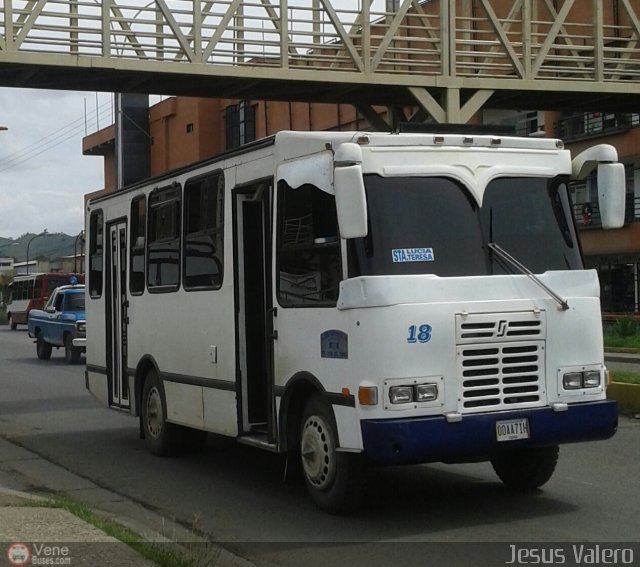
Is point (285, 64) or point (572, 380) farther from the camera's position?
point (285, 64)

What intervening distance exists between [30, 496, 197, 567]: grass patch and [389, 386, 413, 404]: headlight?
68.7 inches

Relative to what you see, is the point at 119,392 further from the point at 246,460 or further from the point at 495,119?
the point at 495,119

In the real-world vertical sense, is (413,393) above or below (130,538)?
above

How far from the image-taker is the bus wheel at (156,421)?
11766 mm

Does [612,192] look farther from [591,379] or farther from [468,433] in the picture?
[468,433]

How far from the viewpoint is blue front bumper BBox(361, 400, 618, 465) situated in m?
7.80

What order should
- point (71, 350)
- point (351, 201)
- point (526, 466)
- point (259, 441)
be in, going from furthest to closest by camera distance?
point (71, 350) → point (259, 441) → point (526, 466) → point (351, 201)

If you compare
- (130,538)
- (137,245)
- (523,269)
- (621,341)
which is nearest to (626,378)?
(137,245)

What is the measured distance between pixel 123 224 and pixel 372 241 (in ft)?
18.5

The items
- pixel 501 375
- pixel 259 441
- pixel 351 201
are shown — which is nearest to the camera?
pixel 351 201

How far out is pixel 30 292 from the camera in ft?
171

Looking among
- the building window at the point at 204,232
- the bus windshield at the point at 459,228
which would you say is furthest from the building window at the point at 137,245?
the bus windshield at the point at 459,228

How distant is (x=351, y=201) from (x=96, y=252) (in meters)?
6.86

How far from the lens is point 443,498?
360 inches
